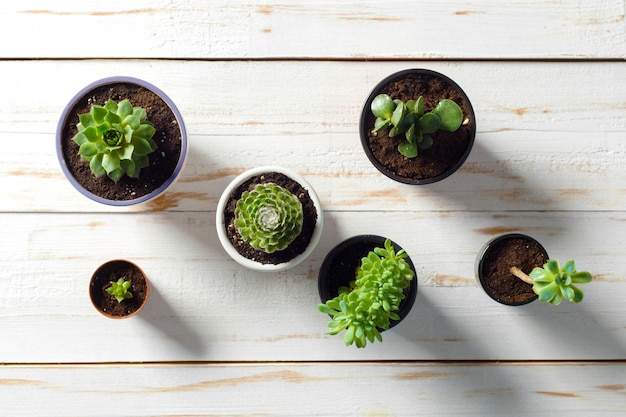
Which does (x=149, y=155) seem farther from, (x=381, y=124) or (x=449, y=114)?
(x=449, y=114)

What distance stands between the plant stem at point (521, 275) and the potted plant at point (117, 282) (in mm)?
717

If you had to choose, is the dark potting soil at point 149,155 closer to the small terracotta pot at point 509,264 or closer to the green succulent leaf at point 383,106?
the green succulent leaf at point 383,106

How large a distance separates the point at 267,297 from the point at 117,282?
0.30m

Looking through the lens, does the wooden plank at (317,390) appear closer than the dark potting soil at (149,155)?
No

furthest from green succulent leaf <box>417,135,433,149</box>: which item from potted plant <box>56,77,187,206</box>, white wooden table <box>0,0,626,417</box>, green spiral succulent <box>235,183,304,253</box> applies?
potted plant <box>56,77,187,206</box>

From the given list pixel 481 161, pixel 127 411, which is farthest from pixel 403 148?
pixel 127 411

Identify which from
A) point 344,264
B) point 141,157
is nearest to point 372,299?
point 344,264

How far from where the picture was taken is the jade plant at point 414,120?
3.67ft

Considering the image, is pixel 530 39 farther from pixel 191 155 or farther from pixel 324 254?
pixel 191 155

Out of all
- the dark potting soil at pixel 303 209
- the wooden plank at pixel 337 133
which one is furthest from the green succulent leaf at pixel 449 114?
the dark potting soil at pixel 303 209

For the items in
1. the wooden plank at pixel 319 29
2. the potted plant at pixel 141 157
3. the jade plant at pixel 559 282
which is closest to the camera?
the jade plant at pixel 559 282

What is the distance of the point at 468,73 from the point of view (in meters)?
1.30

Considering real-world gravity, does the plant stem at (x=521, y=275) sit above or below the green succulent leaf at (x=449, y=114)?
below

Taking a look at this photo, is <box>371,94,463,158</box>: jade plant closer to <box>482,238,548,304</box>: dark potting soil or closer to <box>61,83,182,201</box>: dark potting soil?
<box>482,238,548,304</box>: dark potting soil
